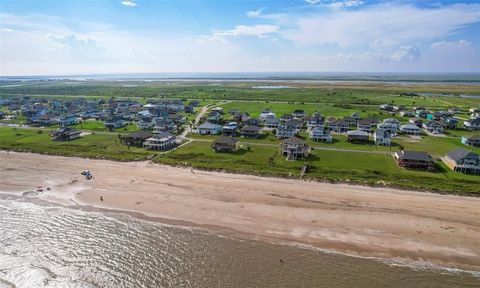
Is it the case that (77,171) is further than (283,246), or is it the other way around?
(77,171)

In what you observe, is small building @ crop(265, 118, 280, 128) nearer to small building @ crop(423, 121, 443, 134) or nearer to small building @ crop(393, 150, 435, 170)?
small building @ crop(393, 150, 435, 170)

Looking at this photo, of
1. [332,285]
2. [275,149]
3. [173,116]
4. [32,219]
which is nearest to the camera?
[332,285]

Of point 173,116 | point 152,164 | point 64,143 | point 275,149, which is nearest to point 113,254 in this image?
point 152,164

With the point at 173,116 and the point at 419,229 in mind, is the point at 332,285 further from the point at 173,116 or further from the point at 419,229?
the point at 173,116

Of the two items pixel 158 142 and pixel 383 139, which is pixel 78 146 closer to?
pixel 158 142

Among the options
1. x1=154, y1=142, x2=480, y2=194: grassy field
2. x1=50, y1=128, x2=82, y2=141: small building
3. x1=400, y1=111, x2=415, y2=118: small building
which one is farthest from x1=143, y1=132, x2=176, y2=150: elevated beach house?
x1=400, y1=111, x2=415, y2=118: small building

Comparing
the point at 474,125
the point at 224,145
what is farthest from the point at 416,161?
the point at 474,125

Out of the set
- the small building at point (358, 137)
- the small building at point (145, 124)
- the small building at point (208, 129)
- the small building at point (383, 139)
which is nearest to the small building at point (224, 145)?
the small building at point (208, 129)
